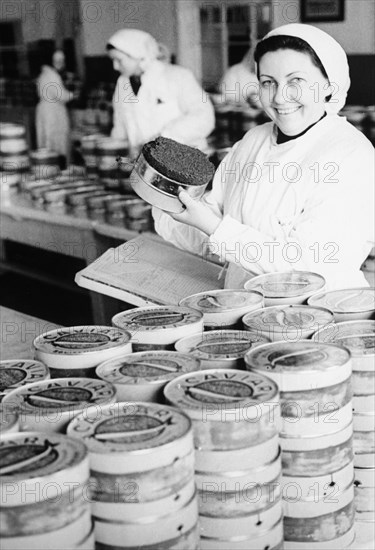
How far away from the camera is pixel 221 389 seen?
1.17 meters

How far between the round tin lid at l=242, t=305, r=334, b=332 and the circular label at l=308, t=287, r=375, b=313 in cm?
6

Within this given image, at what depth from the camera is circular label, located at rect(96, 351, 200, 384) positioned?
1219mm

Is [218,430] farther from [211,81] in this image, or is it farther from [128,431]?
[211,81]

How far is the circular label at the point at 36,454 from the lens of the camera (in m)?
0.95

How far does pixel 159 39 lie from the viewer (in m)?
9.55

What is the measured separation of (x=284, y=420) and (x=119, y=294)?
1.51m

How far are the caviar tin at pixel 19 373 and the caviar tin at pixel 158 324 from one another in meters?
0.19

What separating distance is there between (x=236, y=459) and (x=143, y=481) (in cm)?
15

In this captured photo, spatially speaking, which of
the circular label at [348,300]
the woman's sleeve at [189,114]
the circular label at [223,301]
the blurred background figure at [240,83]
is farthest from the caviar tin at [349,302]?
the blurred background figure at [240,83]

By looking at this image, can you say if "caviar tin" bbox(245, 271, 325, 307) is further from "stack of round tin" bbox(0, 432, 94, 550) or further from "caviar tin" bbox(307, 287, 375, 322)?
"stack of round tin" bbox(0, 432, 94, 550)

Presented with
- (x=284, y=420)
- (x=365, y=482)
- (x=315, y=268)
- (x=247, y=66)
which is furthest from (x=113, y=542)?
(x=247, y=66)

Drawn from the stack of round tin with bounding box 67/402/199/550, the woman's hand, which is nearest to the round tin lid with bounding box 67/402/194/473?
the stack of round tin with bounding box 67/402/199/550

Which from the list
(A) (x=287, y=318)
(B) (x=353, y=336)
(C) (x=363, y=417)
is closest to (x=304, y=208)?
(A) (x=287, y=318)

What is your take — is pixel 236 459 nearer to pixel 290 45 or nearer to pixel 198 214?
pixel 198 214
